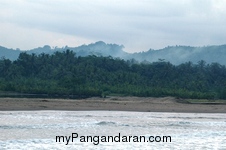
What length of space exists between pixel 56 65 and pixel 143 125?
4799 cm

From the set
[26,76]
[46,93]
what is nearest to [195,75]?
[26,76]

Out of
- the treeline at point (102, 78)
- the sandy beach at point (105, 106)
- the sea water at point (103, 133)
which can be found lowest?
the sea water at point (103, 133)

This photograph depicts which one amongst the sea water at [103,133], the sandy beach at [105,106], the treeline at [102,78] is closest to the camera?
the sea water at [103,133]

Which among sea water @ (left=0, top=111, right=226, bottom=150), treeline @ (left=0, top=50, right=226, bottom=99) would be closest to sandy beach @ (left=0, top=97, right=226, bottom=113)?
sea water @ (left=0, top=111, right=226, bottom=150)

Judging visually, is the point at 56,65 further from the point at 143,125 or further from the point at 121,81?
the point at 143,125

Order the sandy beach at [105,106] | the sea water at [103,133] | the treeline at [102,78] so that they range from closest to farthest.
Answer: the sea water at [103,133] < the sandy beach at [105,106] < the treeline at [102,78]

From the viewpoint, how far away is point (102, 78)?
2452 inches

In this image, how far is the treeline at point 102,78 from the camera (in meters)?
51.0

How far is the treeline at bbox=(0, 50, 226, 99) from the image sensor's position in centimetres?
5097

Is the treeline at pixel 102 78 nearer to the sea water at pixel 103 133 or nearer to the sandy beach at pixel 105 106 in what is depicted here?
the sandy beach at pixel 105 106

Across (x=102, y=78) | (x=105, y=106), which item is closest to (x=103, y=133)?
(x=105, y=106)

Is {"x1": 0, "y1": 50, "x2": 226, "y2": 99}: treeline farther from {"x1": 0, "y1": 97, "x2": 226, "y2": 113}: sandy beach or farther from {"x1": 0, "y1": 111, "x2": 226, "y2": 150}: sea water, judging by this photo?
{"x1": 0, "y1": 111, "x2": 226, "y2": 150}: sea water

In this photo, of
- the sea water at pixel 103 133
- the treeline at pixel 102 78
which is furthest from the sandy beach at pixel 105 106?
the treeline at pixel 102 78

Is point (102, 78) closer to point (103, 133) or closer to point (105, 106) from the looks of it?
point (105, 106)
